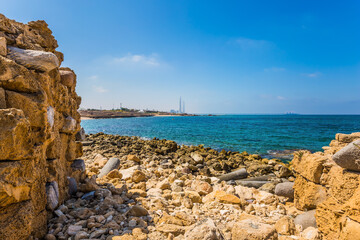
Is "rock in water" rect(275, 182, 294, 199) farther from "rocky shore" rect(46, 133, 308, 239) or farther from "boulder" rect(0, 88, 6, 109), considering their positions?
"boulder" rect(0, 88, 6, 109)

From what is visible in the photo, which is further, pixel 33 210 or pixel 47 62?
pixel 47 62

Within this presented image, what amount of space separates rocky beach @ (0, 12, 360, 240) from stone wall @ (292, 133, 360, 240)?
2cm

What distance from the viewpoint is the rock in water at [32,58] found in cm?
316

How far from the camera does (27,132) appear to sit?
2.75m

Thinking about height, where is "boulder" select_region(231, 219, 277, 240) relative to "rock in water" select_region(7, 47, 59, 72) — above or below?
below

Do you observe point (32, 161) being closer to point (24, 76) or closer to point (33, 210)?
point (33, 210)

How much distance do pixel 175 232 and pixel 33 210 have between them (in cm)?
247

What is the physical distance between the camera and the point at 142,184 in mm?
6371

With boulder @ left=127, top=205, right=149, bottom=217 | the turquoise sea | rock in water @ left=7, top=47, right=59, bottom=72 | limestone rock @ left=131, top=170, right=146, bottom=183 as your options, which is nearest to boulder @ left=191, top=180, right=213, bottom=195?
limestone rock @ left=131, top=170, right=146, bottom=183

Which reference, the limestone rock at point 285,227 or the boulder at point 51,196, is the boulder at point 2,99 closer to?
the boulder at point 51,196

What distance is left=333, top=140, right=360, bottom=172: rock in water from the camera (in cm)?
329

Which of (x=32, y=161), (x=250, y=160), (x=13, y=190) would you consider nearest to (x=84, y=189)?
(x=32, y=161)

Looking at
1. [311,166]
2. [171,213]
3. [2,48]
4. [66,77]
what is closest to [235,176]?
[311,166]

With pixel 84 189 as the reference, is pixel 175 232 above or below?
below
